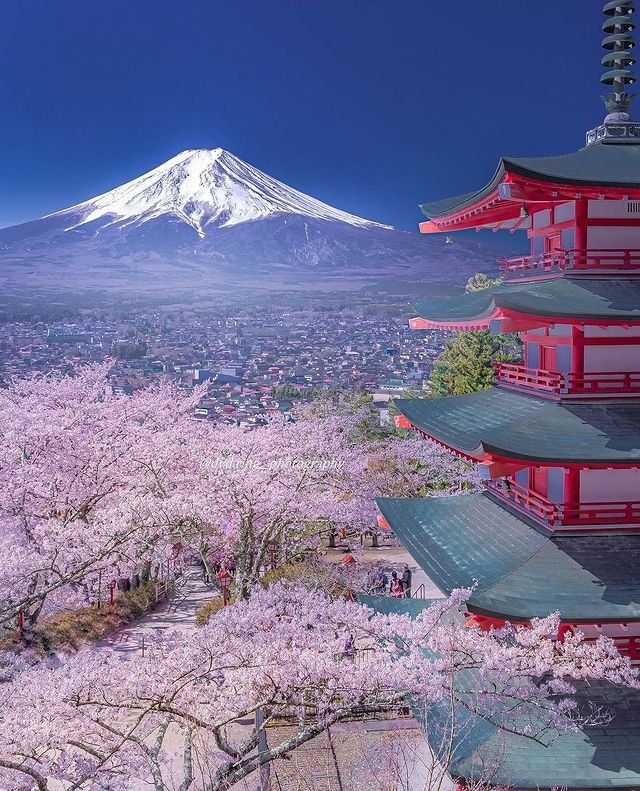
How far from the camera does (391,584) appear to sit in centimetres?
1770

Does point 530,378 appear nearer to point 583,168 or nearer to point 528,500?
point 528,500

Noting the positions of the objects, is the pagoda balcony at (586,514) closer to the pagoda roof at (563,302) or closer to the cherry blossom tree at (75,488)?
the pagoda roof at (563,302)

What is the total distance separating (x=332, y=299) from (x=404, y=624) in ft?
170

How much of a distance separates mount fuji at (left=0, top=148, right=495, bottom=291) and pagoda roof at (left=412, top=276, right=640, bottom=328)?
5255 cm

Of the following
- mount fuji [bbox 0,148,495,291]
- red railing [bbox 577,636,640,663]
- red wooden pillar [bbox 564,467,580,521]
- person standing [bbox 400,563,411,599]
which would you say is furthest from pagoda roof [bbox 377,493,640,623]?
mount fuji [bbox 0,148,495,291]

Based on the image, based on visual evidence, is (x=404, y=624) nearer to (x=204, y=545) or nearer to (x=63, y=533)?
(x=63, y=533)

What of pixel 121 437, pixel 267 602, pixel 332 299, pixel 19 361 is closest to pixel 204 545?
pixel 121 437

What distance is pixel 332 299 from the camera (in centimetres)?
5841

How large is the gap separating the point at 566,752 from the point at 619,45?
771 centimetres

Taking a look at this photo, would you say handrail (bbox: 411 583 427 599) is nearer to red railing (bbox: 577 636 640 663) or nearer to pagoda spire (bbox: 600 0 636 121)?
red railing (bbox: 577 636 640 663)

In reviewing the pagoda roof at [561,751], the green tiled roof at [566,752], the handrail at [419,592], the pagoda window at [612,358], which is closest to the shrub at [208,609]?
the handrail at [419,592]

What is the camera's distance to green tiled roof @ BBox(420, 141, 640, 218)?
6898 millimetres

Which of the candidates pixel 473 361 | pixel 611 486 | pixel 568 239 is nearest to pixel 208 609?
pixel 611 486

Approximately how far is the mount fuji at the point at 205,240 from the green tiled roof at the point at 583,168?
52.2m
